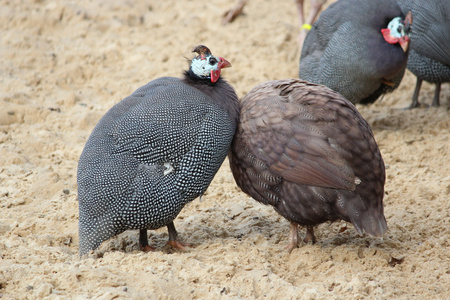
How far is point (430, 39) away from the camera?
219 inches

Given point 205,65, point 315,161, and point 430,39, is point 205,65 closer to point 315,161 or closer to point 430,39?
point 315,161

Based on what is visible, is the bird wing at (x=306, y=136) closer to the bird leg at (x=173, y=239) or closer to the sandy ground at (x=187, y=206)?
the sandy ground at (x=187, y=206)

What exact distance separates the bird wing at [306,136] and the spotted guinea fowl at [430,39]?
2.47m

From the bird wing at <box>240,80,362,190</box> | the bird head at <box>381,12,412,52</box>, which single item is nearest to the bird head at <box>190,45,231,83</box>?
the bird wing at <box>240,80,362,190</box>

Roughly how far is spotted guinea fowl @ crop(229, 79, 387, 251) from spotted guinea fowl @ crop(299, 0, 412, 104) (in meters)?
1.78

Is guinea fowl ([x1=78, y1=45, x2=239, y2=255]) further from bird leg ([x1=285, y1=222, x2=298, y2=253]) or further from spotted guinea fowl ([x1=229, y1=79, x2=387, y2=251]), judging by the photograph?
bird leg ([x1=285, y1=222, x2=298, y2=253])

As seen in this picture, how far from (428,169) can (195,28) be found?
4102mm

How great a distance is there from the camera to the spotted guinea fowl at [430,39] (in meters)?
5.45

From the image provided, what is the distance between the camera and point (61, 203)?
4297mm

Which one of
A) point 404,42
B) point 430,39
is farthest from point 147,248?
point 430,39

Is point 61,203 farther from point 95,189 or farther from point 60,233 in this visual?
point 95,189

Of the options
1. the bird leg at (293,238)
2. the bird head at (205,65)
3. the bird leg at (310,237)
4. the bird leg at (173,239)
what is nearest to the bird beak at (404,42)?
the bird head at (205,65)

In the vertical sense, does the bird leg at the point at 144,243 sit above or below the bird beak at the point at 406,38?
below

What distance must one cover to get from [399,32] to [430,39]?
67 centimetres
